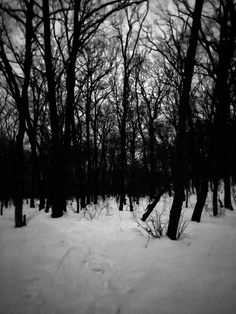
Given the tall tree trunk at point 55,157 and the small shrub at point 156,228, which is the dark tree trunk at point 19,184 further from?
the small shrub at point 156,228

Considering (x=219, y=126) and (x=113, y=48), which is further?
(x=113, y=48)

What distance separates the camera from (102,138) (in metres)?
20.5

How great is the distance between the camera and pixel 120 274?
2.73 m

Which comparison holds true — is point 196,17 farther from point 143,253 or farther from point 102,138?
point 102,138

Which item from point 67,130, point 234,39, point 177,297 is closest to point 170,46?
point 234,39

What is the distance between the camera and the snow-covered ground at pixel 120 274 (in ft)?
6.78

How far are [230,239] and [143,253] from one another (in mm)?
1929

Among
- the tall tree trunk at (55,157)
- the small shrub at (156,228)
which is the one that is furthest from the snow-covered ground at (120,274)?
the tall tree trunk at (55,157)

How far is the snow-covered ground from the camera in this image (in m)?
2.07

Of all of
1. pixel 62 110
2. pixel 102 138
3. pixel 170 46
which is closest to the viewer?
pixel 170 46

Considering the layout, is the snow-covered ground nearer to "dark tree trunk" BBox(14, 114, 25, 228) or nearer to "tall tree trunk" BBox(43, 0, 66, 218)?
"dark tree trunk" BBox(14, 114, 25, 228)

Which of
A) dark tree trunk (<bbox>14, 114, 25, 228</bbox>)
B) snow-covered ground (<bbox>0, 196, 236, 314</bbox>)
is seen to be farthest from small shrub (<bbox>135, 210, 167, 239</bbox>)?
dark tree trunk (<bbox>14, 114, 25, 228</bbox>)

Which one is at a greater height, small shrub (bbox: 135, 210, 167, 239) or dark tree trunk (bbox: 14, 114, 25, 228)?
dark tree trunk (bbox: 14, 114, 25, 228)

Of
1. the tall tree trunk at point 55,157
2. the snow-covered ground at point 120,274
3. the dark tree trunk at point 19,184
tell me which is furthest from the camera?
the tall tree trunk at point 55,157
